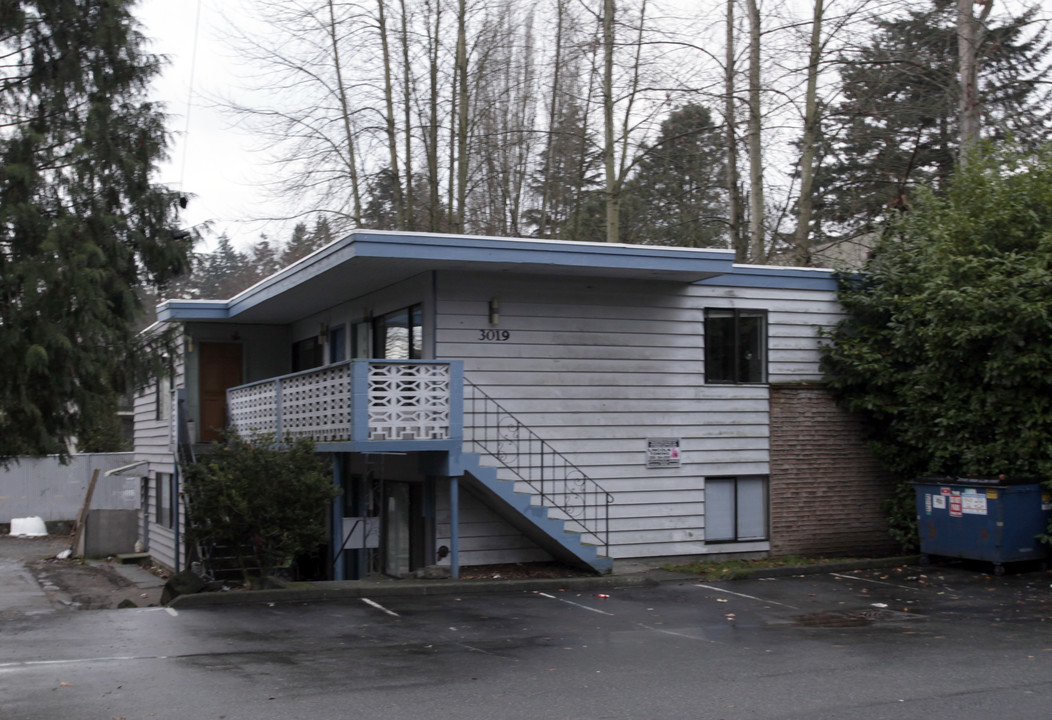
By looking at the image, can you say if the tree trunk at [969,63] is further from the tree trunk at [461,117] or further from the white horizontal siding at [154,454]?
the white horizontal siding at [154,454]

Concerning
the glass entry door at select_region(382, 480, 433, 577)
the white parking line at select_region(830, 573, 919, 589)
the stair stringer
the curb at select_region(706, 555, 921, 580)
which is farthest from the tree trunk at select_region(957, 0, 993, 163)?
the glass entry door at select_region(382, 480, 433, 577)

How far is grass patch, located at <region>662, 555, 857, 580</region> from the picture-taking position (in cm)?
1521

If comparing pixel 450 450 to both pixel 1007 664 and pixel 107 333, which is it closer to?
pixel 107 333

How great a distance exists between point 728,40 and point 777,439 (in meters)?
11.0

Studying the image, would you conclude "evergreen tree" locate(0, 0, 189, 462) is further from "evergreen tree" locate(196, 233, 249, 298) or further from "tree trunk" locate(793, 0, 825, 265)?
"evergreen tree" locate(196, 233, 249, 298)

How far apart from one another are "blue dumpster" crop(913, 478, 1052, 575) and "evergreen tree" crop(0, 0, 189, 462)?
1229cm

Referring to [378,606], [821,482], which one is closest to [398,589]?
[378,606]

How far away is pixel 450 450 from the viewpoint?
1412 cm

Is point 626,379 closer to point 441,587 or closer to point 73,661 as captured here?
point 441,587

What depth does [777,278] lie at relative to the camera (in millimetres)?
17234

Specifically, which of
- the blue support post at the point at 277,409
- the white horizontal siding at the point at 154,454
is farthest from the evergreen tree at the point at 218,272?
the blue support post at the point at 277,409

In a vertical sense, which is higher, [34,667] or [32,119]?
[32,119]

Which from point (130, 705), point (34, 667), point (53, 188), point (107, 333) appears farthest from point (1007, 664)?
point (53, 188)

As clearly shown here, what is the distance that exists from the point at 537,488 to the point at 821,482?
5138mm
